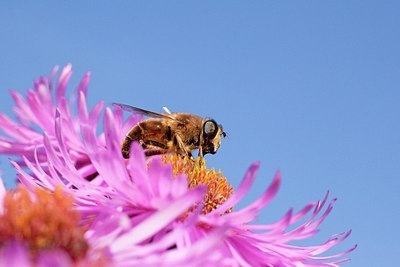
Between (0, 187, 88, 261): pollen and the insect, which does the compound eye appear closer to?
the insect

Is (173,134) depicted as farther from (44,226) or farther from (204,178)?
(44,226)

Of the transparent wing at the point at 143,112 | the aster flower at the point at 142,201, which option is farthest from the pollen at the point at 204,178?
the transparent wing at the point at 143,112

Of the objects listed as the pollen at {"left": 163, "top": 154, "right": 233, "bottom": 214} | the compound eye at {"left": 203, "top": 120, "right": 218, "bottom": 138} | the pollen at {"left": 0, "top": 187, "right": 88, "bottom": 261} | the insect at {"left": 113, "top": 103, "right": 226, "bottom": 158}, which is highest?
the compound eye at {"left": 203, "top": 120, "right": 218, "bottom": 138}

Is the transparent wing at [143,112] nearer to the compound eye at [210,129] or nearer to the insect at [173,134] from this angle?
the insect at [173,134]

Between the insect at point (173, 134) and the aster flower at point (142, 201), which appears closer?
the aster flower at point (142, 201)

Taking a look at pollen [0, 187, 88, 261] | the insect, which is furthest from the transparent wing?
pollen [0, 187, 88, 261]

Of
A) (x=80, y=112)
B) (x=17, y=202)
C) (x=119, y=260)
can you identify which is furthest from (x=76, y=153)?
(x=119, y=260)

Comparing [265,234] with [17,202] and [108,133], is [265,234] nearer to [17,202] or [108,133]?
[108,133]
